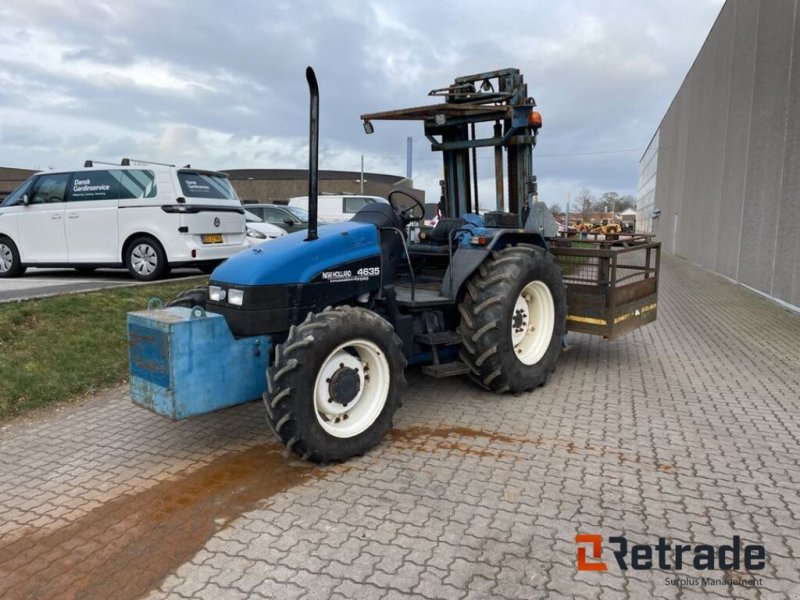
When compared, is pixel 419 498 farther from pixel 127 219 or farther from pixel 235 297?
pixel 127 219

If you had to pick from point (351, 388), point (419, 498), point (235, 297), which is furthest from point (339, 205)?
point (419, 498)

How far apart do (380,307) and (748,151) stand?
1336 centimetres

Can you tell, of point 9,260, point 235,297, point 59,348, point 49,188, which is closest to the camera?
point 235,297

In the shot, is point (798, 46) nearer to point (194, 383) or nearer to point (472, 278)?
point (472, 278)

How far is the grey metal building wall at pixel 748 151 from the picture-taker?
36.9 feet

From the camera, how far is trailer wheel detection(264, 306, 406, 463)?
3.42 meters

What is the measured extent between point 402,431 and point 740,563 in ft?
7.46

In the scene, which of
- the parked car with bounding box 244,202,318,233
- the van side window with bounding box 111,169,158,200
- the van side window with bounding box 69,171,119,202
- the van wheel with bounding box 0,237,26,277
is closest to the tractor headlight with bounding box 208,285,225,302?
the van side window with bounding box 111,169,158,200

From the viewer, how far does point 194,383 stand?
353 centimetres

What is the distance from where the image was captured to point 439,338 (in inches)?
187

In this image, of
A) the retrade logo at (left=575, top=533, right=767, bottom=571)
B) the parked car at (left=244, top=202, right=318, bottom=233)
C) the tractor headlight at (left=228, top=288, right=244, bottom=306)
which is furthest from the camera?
the parked car at (left=244, top=202, right=318, bottom=233)

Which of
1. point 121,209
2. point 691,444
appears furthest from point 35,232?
point 691,444

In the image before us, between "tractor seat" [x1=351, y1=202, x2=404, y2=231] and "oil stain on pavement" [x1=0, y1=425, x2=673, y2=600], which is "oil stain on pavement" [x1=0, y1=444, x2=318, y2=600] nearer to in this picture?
"oil stain on pavement" [x1=0, y1=425, x2=673, y2=600]

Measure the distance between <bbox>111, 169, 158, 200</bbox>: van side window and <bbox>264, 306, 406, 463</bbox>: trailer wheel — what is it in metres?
6.78
